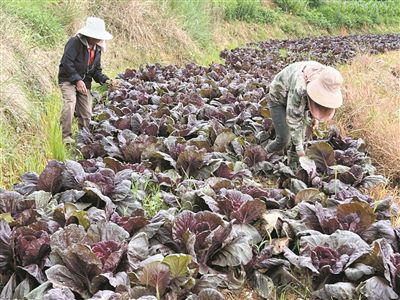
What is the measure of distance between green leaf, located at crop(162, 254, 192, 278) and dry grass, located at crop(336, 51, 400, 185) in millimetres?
3180

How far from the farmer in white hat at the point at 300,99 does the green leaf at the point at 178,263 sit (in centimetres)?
192

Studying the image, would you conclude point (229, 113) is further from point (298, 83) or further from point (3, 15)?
point (3, 15)

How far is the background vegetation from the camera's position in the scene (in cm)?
510

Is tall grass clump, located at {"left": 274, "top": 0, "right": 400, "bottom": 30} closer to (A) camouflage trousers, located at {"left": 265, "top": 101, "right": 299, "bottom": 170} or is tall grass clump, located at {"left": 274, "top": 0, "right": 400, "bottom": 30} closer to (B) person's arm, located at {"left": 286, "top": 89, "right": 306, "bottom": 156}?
(A) camouflage trousers, located at {"left": 265, "top": 101, "right": 299, "bottom": 170}

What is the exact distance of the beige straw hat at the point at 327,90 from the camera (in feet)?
12.9

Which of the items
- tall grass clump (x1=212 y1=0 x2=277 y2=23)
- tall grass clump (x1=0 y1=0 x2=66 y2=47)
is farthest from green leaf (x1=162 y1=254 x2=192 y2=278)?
tall grass clump (x1=212 y1=0 x2=277 y2=23)

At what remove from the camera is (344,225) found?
3445 millimetres

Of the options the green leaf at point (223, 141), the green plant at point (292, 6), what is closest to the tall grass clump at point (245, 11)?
the green plant at point (292, 6)

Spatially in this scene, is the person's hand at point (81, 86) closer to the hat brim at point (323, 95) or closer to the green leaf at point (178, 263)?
the hat brim at point (323, 95)

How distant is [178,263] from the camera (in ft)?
8.98

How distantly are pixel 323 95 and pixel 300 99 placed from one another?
40cm

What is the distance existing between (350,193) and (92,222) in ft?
7.18

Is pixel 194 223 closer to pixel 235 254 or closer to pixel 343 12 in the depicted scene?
pixel 235 254

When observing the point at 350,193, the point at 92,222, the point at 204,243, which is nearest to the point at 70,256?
the point at 92,222
